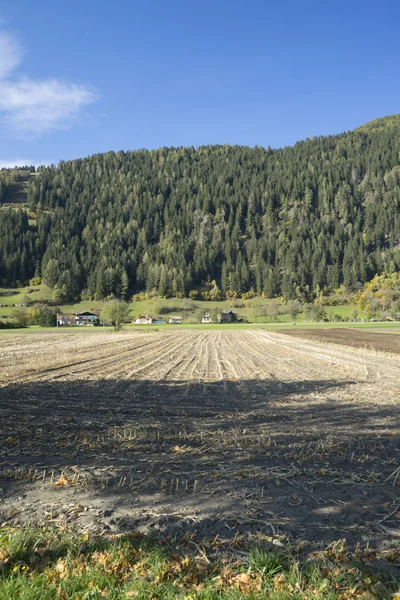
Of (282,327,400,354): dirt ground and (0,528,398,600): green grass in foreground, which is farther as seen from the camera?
(282,327,400,354): dirt ground

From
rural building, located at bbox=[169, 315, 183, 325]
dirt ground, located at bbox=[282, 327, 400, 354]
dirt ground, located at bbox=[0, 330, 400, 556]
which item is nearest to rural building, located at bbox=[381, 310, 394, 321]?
dirt ground, located at bbox=[282, 327, 400, 354]

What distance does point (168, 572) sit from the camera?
400 centimetres

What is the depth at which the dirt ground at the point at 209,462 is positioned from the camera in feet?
16.6

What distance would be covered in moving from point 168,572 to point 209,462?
3357 millimetres

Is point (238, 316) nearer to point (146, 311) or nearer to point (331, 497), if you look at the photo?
point (146, 311)

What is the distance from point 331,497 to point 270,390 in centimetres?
1033

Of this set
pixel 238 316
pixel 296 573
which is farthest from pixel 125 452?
pixel 238 316

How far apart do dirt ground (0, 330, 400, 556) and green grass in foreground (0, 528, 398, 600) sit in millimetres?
345

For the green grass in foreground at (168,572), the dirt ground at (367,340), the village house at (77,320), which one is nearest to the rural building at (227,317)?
the village house at (77,320)

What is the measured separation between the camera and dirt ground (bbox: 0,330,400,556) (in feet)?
16.6

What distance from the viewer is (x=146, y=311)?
554 feet

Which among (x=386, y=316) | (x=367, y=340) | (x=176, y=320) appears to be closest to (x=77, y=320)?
(x=176, y=320)

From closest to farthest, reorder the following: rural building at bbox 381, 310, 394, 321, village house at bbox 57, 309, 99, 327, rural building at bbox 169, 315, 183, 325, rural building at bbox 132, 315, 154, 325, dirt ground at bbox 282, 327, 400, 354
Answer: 1. dirt ground at bbox 282, 327, 400, 354
2. village house at bbox 57, 309, 99, 327
3. rural building at bbox 381, 310, 394, 321
4. rural building at bbox 132, 315, 154, 325
5. rural building at bbox 169, 315, 183, 325

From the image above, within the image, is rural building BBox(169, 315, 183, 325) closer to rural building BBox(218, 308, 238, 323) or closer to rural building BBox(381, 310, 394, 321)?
rural building BBox(218, 308, 238, 323)
